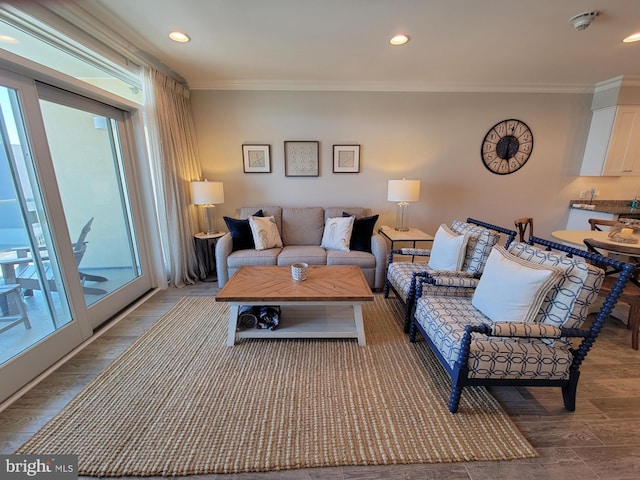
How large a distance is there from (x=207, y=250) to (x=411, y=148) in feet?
10.4

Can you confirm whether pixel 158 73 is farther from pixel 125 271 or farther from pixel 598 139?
pixel 598 139

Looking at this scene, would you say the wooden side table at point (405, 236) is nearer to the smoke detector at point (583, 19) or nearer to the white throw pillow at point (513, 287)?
the white throw pillow at point (513, 287)

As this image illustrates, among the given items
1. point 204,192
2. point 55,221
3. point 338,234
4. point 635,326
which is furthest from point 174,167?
point 635,326

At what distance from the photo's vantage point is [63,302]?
193 centimetres

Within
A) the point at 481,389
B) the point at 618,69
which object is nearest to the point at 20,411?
the point at 481,389

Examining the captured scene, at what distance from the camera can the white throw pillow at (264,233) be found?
304cm

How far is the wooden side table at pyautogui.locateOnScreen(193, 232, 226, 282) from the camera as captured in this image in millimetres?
3238

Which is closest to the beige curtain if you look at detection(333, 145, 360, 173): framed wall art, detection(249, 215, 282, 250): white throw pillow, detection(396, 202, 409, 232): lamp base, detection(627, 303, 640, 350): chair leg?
detection(249, 215, 282, 250): white throw pillow

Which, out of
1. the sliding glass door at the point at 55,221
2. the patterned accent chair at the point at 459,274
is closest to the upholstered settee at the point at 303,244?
the patterned accent chair at the point at 459,274

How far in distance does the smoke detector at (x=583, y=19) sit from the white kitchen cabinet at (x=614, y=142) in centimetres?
218

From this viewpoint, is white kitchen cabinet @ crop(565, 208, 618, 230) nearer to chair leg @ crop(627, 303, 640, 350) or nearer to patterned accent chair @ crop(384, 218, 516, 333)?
chair leg @ crop(627, 303, 640, 350)

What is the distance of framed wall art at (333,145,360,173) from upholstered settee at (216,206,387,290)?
22.9 inches

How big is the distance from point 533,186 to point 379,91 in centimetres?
264

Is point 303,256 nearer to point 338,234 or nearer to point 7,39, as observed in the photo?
point 338,234
